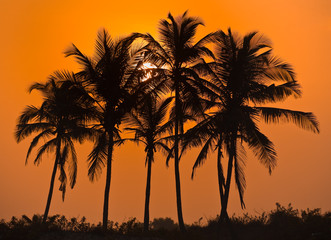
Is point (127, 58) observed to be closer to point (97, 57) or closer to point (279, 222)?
point (97, 57)

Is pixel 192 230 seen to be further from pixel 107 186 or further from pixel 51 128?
pixel 51 128

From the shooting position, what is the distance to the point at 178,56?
91.9 ft

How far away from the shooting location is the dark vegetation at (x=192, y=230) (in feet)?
75.2

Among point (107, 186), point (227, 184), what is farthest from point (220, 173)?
point (107, 186)

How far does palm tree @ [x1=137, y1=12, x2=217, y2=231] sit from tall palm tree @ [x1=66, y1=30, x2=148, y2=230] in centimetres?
124

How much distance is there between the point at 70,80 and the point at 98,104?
2.12 metres

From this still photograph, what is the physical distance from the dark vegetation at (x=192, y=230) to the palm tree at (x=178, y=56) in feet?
14.6

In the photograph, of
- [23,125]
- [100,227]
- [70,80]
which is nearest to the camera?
[100,227]

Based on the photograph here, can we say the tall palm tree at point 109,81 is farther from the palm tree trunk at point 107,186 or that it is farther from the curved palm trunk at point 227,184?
the curved palm trunk at point 227,184

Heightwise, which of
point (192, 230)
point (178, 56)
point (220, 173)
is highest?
point (178, 56)

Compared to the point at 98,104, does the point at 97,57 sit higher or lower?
higher

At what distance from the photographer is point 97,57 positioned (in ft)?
91.3

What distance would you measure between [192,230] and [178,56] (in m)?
10.1

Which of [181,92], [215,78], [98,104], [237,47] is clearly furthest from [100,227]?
[237,47]
